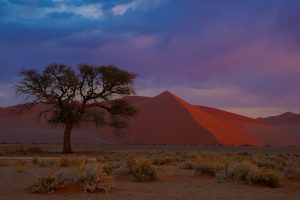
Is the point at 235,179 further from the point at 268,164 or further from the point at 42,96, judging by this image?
the point at 42,96

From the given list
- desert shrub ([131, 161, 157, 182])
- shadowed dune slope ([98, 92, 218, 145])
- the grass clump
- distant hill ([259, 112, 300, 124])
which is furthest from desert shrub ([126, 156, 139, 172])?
distant hill ([259, 112, 300, 124])

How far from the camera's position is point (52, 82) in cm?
4603

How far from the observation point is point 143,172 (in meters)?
19.1

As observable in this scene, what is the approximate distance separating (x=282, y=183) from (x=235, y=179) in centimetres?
189

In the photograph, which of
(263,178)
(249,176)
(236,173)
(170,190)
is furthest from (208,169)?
(170,190)

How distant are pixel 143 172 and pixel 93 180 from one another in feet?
12.6

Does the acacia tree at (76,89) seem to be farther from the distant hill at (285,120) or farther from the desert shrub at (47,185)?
the distant hill at (285,120)

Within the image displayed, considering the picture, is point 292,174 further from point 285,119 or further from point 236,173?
point 285,119

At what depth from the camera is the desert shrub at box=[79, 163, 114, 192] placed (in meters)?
15.3

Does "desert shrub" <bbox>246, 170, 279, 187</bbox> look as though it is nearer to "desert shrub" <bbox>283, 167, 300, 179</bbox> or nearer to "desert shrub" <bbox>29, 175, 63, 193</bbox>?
"desert shrub" <bbox>283, 167, 300, 179</bbox>

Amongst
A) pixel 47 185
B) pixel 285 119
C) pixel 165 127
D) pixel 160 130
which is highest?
pixel 285 119

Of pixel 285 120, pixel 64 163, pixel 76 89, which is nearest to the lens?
pixel 64 163

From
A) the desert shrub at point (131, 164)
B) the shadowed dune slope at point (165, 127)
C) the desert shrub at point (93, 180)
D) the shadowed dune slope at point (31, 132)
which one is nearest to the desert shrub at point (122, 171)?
the desert shrub at point (131, 164)

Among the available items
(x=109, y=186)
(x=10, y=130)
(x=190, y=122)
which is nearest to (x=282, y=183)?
(x=109, y=186)
